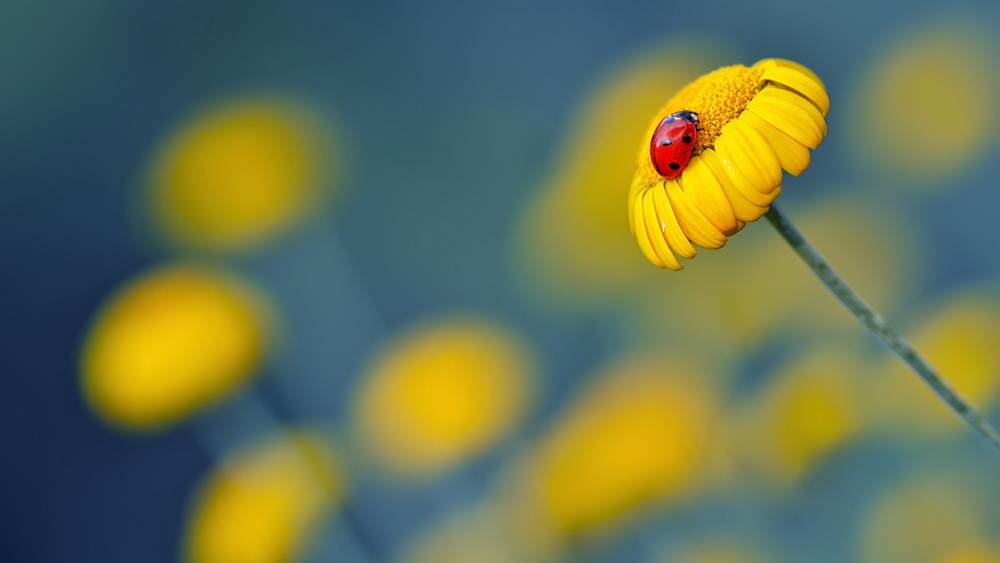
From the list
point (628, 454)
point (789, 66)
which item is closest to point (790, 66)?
point (789, 66)

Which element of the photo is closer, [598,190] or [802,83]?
[802,83]

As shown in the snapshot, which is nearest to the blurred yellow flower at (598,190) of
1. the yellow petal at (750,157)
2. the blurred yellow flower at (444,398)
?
the blurred yellow flower at (444,398)

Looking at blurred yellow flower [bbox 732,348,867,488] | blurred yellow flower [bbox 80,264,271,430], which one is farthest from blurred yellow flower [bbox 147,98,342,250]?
blurred yellow flower [bbox 732,348,867,488]

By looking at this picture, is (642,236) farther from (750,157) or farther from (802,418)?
(802,418)

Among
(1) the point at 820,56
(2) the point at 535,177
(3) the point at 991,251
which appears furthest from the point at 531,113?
(3) the point at 991,251

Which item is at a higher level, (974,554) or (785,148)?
(785,148)

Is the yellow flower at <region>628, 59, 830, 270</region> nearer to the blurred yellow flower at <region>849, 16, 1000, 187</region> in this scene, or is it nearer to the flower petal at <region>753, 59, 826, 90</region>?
the flower petal at <region>753, 59, 826, 90</region>
